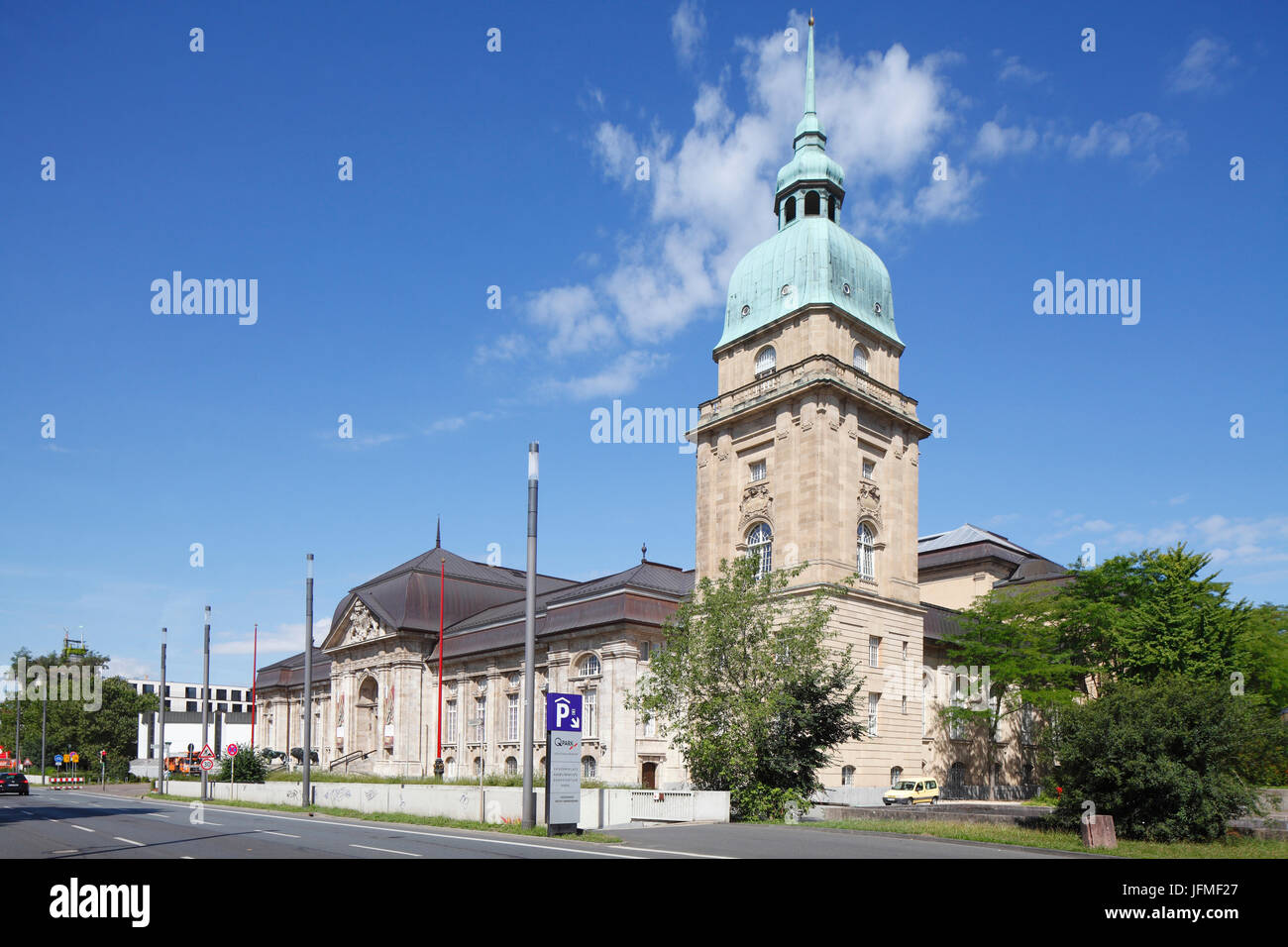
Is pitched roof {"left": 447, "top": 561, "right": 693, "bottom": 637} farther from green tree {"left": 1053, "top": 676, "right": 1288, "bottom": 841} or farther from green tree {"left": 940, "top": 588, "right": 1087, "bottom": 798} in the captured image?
green tree {"left": 1053, "top": 676, "right": 1288, "bottom": 841}

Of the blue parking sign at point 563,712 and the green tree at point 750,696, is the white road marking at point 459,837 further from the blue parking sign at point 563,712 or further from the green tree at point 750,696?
the green tree at point 750,696

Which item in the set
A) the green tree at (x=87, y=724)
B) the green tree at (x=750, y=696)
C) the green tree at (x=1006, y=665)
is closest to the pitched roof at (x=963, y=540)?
the green tree at (x=1006, y=665)

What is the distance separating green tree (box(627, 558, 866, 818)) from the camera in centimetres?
3044

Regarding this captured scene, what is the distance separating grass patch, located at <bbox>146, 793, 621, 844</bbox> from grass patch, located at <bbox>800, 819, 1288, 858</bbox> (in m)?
8.03

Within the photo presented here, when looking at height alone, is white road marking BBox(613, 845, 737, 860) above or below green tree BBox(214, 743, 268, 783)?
above

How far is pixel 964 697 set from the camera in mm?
52750

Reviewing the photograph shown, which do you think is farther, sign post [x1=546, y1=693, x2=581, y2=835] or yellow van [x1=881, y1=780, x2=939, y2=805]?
yellow van [x1=881, y1=780, x2=939, y2=805]

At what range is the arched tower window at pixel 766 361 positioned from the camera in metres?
50.0

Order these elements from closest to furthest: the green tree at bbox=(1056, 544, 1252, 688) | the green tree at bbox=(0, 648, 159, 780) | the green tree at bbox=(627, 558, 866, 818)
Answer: the green tree at bbox=(627, 558, 866, 818) → the green tree at bbox=(1056, 544, 1252, 688) → the green tree at bbox=(0, 648, 159, 780)

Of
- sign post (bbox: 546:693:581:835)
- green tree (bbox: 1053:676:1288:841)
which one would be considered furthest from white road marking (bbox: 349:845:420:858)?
green tree (bbox: 1053:676:1288:841)
